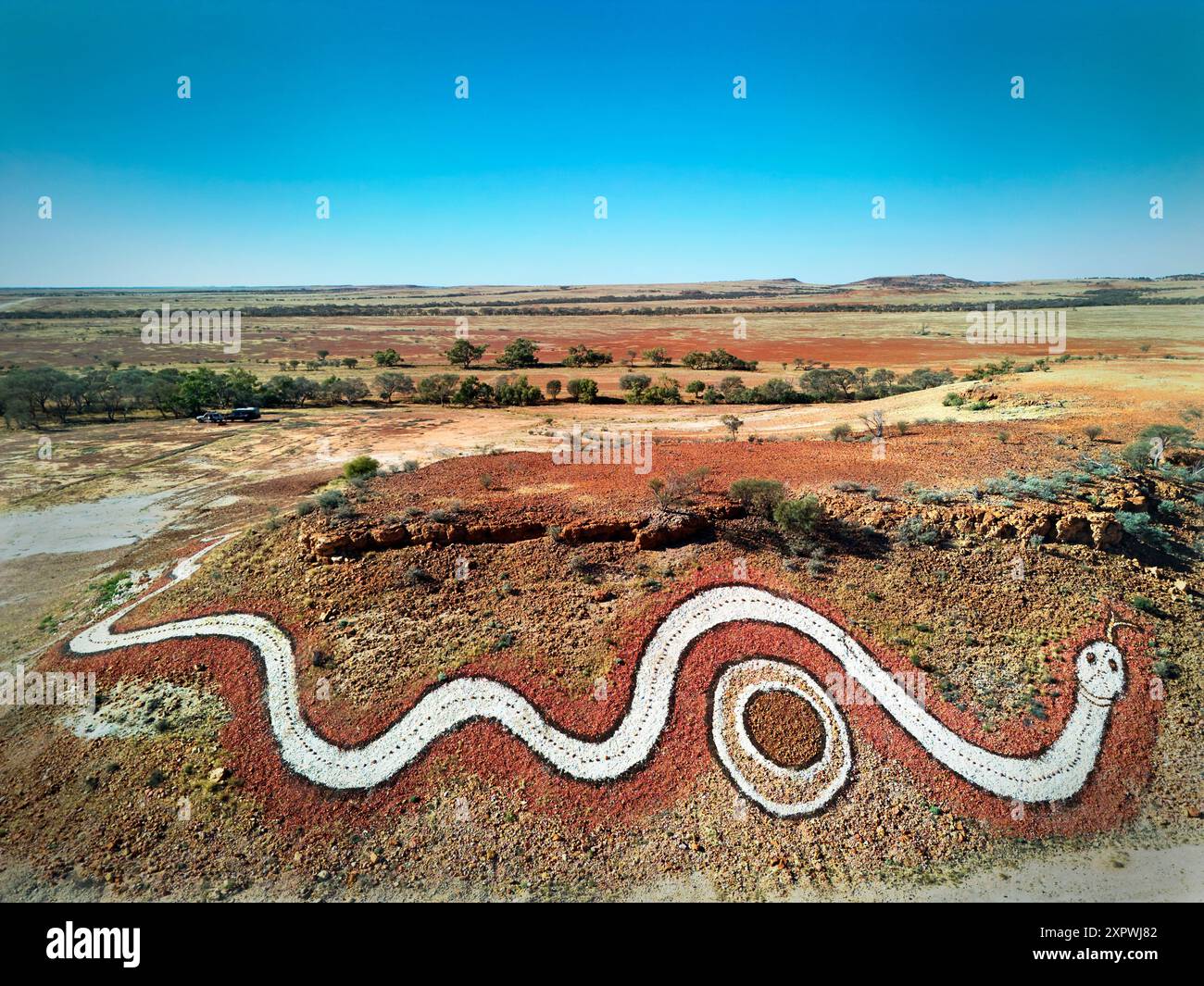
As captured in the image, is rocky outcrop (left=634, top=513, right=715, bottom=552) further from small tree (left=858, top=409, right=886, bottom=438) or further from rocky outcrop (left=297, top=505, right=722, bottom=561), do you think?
small tree (left=858, top=409, right=886, bottom=438)

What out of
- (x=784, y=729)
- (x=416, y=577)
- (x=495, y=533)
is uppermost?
(x=495, y=533)

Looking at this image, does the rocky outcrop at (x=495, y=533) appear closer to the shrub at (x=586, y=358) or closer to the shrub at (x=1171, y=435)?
the shrub at (x=1171, y=435)

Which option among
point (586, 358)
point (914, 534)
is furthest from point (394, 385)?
point (914, 534)

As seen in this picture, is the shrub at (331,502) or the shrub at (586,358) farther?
the shrub at (586,358)

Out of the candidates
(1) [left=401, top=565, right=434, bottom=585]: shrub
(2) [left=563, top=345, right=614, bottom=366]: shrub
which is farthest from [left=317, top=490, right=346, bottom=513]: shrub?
(2) [left=563, top=345, right=614, bottom=366]: shrub

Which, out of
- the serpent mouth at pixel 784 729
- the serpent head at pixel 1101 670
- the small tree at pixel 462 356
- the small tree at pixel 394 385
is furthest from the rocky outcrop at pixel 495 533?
the small tree at pixel 462 356

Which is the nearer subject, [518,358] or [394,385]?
[394,385]

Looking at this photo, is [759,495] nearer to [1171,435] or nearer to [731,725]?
[731,725]
